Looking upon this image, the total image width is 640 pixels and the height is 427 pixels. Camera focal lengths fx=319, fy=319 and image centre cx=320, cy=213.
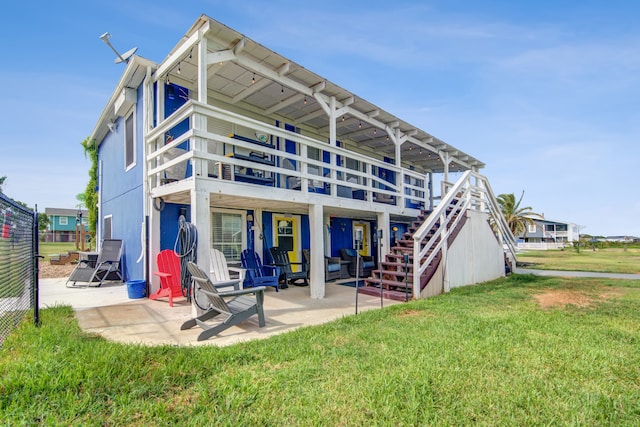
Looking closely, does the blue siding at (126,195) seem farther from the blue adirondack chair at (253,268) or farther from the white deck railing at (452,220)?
the white deck railing at (452,220)

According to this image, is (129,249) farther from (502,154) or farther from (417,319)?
(502,154)

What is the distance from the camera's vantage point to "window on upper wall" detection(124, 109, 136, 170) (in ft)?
27.6

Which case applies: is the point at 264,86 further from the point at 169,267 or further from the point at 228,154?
the point at 169,267

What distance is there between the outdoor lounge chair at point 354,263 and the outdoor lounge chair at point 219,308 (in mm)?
6302

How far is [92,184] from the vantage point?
13.5 meters

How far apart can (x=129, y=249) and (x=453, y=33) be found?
10.9 meters

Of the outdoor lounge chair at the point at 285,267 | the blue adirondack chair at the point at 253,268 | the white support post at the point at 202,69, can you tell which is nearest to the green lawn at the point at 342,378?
the blue adirondack chair at the point at 253,268

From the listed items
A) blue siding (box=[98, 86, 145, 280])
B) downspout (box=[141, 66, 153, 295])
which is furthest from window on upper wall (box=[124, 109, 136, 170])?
downspout (box=[141, 66, 153, 295])

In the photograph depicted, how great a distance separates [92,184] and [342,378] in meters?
14.8

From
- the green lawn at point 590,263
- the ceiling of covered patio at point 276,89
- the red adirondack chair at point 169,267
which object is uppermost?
the ceiling of covered patio at point 276,89

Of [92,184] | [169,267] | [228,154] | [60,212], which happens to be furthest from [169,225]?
[60,212]

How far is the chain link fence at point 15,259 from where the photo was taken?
374cm

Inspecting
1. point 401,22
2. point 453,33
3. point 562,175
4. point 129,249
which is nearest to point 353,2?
point 401,22

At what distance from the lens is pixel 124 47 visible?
7605 mm
